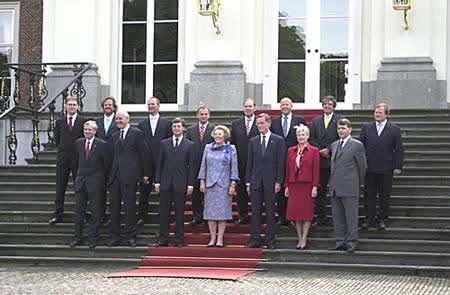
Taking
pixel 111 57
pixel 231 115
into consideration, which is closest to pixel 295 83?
pixel 231 115

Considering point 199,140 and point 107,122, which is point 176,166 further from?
point 107,122

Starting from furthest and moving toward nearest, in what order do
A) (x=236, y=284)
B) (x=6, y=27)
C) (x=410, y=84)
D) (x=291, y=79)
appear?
1. (x=6, y=27)
2. (x=291, y=79)
3. (x=410, y=84)
4. (x=236, y=284)

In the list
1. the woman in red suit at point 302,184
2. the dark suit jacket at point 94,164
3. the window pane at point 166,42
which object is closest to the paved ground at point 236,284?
the woman in red suit at point 302,184

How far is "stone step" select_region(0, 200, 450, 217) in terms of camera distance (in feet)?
37.7

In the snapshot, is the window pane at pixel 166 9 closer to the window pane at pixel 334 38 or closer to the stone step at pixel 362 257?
the window pane at pixel 334 38

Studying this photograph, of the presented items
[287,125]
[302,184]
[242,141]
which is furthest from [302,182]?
[242,141]

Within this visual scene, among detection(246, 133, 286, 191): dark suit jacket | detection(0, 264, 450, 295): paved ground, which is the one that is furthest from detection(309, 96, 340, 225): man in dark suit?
detection(0, 264, 450, 295): paved ground

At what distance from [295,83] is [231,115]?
7.07ft

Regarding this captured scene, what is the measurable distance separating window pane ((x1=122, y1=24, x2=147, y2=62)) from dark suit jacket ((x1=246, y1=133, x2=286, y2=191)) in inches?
269

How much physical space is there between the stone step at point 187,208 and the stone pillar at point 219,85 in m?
4.02

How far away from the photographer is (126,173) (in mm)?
11383

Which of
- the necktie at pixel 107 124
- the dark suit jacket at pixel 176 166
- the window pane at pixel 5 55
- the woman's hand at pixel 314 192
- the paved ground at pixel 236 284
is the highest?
the window pane at pixel 5 55

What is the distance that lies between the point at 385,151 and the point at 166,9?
756 centimetres

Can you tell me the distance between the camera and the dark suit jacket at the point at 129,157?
1139 cm
